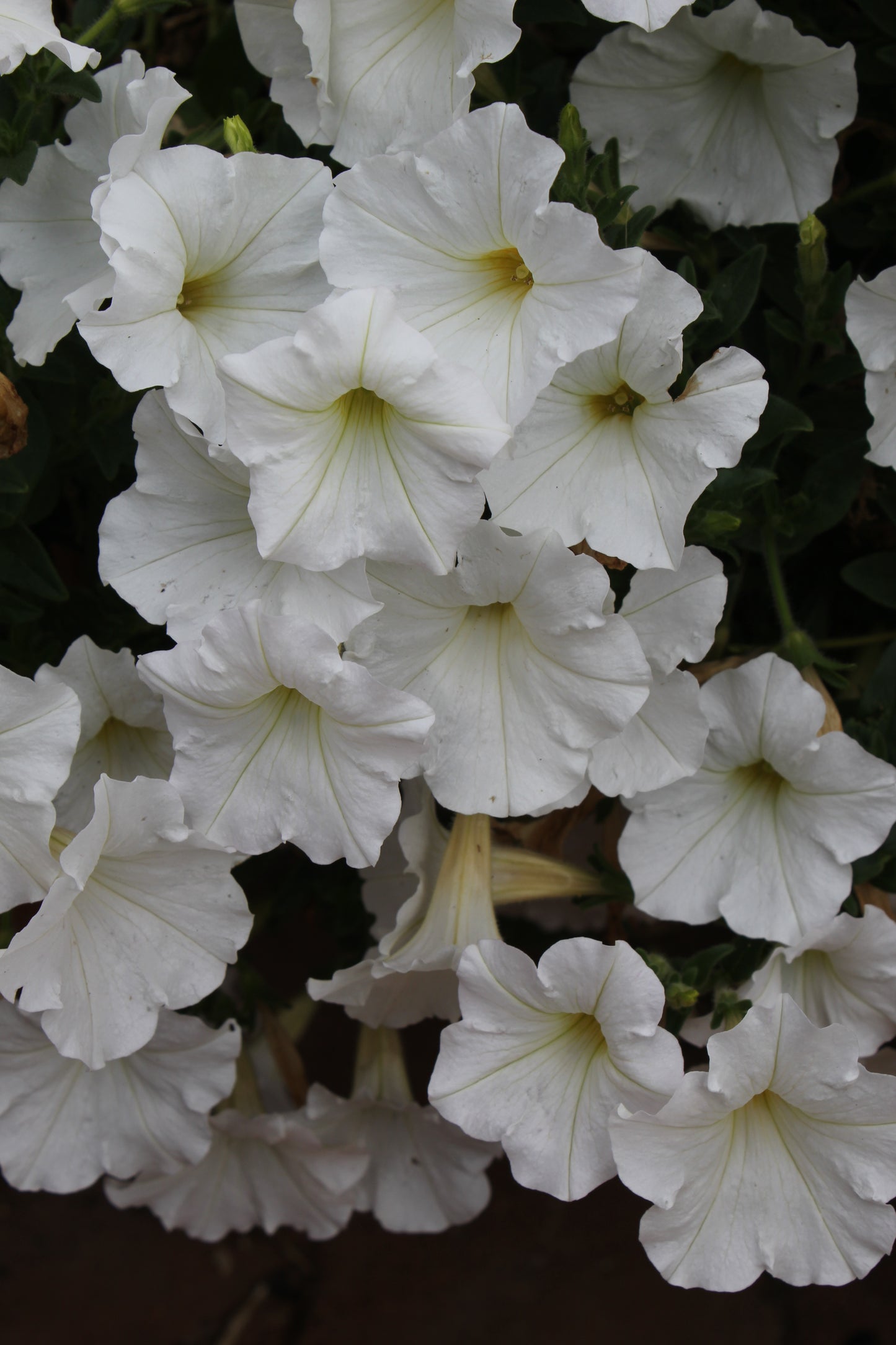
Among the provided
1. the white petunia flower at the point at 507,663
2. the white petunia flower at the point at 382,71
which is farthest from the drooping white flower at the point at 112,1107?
the white petunia flower at the point at 382,71

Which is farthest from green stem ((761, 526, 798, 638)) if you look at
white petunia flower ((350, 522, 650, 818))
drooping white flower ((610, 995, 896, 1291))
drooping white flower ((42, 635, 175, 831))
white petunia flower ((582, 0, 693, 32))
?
drooping white flower ((42, 635, 175, 831))

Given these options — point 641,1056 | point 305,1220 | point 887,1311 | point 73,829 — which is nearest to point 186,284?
point 73,829

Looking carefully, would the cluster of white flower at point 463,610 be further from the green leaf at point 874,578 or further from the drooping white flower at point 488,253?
the green leaf at point 874,578

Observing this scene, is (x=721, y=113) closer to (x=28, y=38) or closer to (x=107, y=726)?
(x=28, y=38)

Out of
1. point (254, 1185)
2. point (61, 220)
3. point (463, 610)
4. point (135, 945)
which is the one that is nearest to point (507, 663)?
point (463, 610)

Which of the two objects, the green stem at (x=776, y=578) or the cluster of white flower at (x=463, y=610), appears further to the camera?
the green stem at (x=776, y=578)

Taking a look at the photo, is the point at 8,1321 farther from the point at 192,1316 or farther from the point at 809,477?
the point at 809,477
